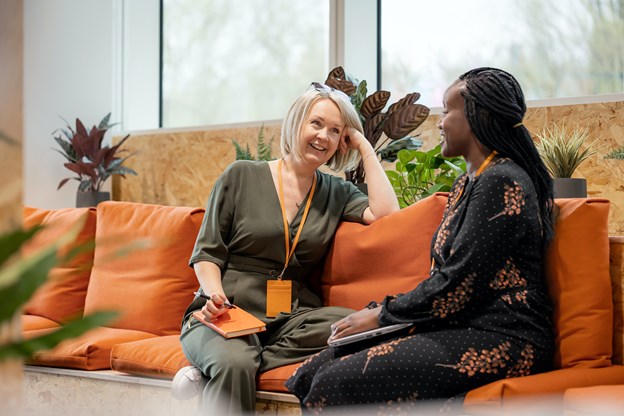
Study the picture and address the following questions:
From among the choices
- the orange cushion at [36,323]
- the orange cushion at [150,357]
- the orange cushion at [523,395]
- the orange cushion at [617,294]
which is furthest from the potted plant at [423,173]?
the orange cushion at [36,323]

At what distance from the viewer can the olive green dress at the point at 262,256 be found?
2684 millimetres

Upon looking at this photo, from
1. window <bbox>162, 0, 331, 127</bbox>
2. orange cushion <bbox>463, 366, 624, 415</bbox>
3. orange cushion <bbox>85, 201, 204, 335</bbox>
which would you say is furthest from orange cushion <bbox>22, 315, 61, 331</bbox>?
window <bbox>162, 0, 331, 127</bbox>

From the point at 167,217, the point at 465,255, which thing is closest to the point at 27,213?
the point at 167,217

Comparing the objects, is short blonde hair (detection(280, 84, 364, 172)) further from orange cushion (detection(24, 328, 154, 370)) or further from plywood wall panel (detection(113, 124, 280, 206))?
plywood wall panel (detection(113, 124, 280, 206))

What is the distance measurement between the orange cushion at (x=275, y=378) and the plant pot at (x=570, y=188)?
1129mm

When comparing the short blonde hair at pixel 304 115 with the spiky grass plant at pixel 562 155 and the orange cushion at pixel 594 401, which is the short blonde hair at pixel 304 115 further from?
the orange cushion at pixel 594 401

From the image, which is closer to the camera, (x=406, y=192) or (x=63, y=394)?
(x=63, y=394)

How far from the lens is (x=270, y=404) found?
258 centimetres

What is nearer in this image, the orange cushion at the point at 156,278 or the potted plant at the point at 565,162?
the potted plant at the point at 565,162

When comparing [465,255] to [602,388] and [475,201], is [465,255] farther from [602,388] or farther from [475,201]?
[602,388]

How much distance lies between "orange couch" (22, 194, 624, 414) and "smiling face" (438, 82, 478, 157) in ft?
1.21

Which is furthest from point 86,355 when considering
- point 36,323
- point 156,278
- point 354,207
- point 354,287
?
point 354,207

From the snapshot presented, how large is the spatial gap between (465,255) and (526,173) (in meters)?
0.31

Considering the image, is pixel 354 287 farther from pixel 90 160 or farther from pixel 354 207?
pixel 90 160
